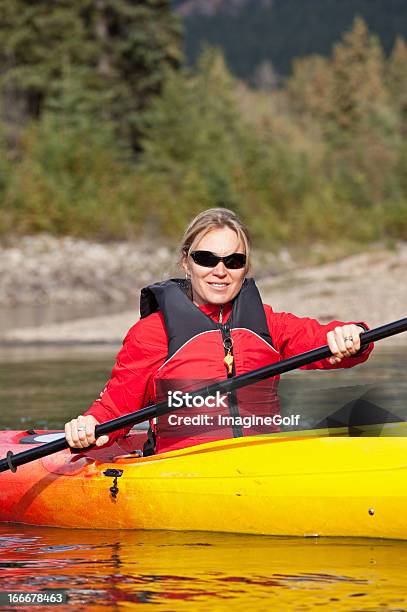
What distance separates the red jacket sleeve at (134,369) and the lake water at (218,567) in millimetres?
567

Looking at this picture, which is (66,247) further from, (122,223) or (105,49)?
(105,49)

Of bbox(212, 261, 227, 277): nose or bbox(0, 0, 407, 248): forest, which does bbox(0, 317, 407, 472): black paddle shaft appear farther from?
bbox(0, 0, 407, 248): forest

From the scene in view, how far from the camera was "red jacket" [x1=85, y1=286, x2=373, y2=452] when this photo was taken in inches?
201

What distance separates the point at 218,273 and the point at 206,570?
1.21 m

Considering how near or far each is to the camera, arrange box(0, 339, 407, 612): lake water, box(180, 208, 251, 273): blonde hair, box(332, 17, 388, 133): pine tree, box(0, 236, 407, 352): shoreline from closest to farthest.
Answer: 1. box(0, 339, 407, 612): lake water
2. box(180, 208, 251, 273): blonde hair
3. box(0, 236, 407, 352): shoreline
4. box(332, 17, 388, 133): pine tree

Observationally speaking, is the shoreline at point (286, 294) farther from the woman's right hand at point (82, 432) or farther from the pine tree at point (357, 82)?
the pine tree at point (357, 82)

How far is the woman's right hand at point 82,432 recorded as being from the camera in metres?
5.04

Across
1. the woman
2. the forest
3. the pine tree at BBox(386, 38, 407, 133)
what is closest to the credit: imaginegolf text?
the woman

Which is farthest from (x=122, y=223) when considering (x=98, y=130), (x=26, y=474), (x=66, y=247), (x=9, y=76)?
(x=26, y=474)

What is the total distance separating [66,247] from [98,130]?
8619mm

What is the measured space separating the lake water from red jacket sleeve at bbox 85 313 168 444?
57cm

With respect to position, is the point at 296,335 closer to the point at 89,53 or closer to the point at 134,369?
the point at 134,369

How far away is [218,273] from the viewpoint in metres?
5.01

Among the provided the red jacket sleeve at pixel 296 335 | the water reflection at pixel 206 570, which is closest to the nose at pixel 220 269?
the red jacket sleeve at pixel 296 335
